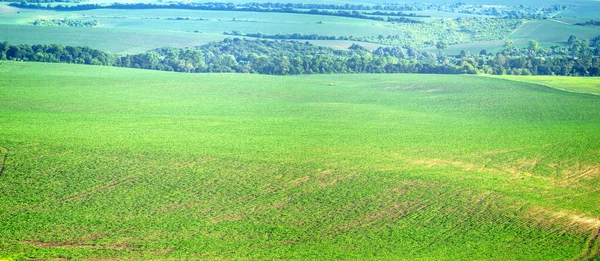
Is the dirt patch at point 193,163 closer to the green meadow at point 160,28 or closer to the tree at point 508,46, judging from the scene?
the green meadow at point 160,28

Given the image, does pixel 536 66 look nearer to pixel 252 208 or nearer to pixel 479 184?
pixel 479 184

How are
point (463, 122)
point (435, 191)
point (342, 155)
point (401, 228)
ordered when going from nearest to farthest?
point (401, 228) → point (435, 191) → point (342, 155) → point (463, 122)

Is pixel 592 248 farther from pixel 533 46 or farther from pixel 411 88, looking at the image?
pixel 533 46

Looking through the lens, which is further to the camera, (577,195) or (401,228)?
(577,195)

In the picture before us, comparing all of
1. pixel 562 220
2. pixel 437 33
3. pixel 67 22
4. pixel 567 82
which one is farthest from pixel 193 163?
pixel 437 33

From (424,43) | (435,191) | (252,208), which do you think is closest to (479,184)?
(435,191)

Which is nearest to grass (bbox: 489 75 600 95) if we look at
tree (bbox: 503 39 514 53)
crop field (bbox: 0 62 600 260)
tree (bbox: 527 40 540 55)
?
crop field (bbox: 0 62 600 260)
